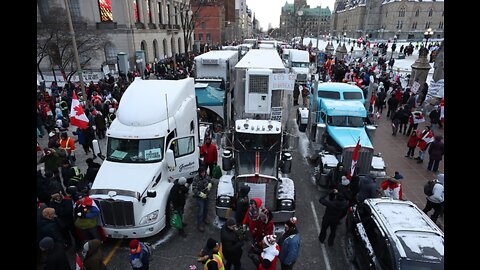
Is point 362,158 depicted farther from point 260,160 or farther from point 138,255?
point 138,255

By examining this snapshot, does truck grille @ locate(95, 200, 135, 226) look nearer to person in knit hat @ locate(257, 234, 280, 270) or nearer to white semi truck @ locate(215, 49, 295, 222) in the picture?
white semi truck @ locate(215, 49, 295, 222)

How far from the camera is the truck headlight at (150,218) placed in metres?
7.47

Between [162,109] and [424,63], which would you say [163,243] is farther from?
[424,63]

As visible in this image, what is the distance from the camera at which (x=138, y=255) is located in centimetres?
582

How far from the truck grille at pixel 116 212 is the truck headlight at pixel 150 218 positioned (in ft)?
0.79

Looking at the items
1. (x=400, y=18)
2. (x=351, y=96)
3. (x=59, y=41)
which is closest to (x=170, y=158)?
(x=351, y=96)

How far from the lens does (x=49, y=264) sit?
539 cm

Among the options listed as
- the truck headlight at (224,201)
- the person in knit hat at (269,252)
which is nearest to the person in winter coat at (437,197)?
the person in knit hat at (269,252)

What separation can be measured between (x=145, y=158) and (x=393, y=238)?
254 inches

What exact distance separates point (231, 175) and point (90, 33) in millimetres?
25314

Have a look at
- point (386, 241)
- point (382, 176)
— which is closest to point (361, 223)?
point (386, 241)

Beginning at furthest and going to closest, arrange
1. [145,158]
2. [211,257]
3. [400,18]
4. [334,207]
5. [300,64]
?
[400,18] → [300,64] → [145,158] → [334,207] → [211,257]

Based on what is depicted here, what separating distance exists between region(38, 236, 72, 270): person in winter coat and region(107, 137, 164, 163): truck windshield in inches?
128

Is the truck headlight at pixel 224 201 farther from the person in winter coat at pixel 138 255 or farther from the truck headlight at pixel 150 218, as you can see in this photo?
the person in winter coat at pixel 138 255
